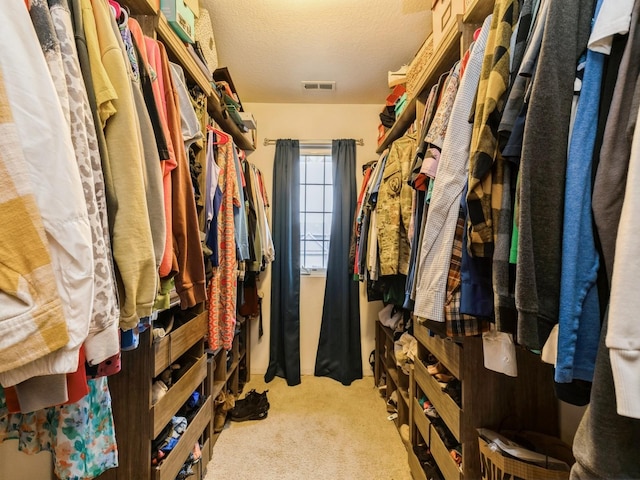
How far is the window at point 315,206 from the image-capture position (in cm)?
277

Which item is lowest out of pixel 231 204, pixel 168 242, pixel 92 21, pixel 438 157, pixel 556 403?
pixel 556 403

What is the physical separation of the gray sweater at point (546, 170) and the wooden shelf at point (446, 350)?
1.89 ft

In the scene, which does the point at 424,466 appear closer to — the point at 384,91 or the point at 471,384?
the point at 471,384

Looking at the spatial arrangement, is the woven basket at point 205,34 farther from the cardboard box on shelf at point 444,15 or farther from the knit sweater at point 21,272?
the knit sweater at point 21,272

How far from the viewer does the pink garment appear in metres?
1.45

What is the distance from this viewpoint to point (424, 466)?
51.6 inches

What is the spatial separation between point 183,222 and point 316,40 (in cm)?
161

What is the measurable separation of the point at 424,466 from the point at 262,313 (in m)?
1.68

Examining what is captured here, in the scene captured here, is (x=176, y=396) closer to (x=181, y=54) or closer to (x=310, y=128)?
(x=181, y=54)

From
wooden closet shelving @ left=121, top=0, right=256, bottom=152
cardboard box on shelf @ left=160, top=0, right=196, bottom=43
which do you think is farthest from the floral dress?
cardboard box on shelf @ left=160, top=0, right=196, bottom=43

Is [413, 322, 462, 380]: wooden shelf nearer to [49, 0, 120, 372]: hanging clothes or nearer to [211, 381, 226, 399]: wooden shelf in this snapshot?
[49, 0, 120, 372]: hanging clothes

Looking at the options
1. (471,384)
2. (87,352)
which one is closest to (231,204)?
(87,352)

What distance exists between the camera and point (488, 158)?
2.14 ft

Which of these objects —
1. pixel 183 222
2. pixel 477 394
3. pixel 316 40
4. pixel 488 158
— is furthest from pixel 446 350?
pixel 316 40
